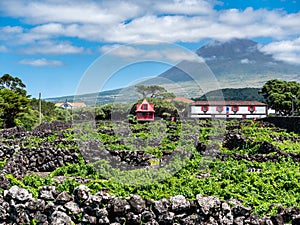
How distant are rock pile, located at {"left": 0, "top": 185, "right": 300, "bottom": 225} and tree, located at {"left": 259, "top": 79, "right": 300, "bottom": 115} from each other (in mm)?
74380

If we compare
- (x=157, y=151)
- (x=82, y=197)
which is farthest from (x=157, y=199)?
(x=157, y=151)

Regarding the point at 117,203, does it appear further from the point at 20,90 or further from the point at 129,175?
the point at 20,90

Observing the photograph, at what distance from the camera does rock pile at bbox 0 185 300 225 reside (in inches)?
334

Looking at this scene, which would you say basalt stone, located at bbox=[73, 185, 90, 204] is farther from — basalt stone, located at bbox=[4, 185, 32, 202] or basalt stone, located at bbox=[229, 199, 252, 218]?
basalt stone, located at bbox=[229, 199, 252, 218]

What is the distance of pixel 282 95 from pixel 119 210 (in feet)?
264

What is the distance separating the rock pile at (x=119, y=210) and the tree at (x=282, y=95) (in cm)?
7438

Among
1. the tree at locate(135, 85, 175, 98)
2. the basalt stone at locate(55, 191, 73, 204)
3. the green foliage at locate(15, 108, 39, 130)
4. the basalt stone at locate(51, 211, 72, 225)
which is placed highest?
the tree at locate(135, 85, 175, 98)

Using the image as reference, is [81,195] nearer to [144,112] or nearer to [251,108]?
[144,112]

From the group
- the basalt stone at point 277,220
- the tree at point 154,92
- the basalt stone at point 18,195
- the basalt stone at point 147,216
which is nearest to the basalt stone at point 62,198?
the basalt stone at point 18,195

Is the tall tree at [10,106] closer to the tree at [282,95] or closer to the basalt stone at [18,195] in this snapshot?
the basalt stone at [18,195]

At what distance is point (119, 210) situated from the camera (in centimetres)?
882

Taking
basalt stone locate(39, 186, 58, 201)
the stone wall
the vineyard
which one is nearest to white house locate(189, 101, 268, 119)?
the stone wall

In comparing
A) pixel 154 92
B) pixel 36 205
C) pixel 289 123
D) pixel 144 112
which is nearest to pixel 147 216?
pixel 36 205

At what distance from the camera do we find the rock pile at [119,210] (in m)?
8.49
